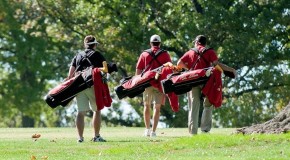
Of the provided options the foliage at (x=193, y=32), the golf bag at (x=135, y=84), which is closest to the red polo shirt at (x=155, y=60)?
the golf bag at (x=135, y=84)

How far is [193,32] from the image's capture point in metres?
44.2

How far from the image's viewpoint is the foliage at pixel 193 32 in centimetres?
4431

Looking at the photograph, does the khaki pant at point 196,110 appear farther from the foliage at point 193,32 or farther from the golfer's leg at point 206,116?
the foliage at point 193,32

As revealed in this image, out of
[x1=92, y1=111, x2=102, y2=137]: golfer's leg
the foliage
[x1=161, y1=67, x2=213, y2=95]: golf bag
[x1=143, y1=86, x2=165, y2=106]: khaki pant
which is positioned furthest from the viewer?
the foliage

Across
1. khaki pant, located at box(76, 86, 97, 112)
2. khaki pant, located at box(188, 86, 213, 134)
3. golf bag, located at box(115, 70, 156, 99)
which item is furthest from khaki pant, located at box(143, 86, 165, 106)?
khaki pant, located at box(76, 86, 97, 112)

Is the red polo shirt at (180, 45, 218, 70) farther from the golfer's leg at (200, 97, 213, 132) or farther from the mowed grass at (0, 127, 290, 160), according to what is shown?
the mowed grass at (0, 127, 290, 160)

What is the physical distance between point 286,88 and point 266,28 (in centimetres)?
465

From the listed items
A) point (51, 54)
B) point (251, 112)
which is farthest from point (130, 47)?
point (51, 54)

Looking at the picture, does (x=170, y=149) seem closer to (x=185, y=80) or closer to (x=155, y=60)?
(x=185, y=80)

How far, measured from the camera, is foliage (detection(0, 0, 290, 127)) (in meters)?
44.3

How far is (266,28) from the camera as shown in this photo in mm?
44094

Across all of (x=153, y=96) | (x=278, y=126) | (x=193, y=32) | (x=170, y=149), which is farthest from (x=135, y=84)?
(x=193, y=32)

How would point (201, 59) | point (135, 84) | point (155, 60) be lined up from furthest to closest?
point (135, 84) < point (155, 60) < point (201, 59)

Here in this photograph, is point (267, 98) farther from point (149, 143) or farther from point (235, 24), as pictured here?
point (149, 143)
